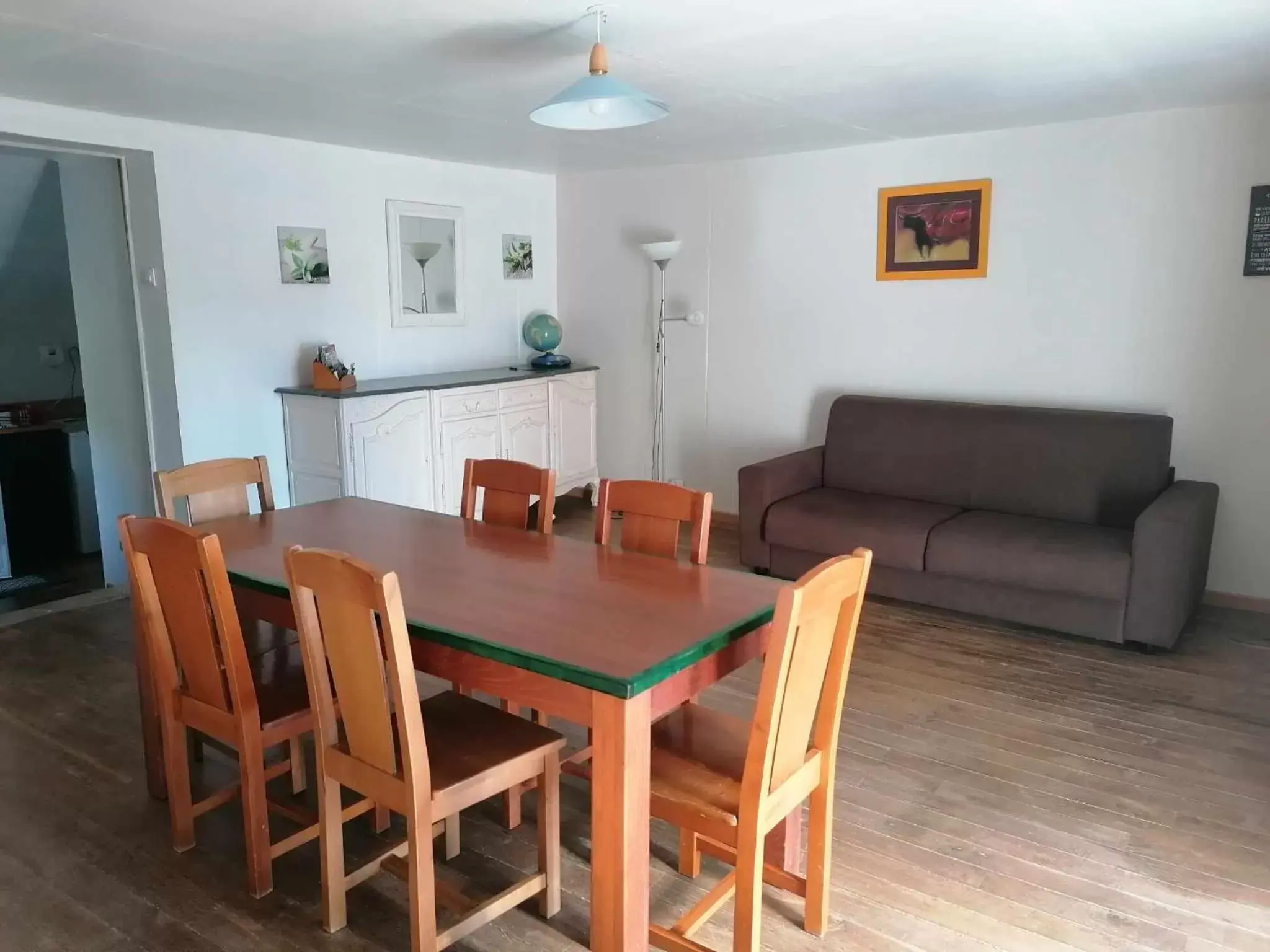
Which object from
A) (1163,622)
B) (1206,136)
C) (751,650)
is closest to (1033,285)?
(1206,136)

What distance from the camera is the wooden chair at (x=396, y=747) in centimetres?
179

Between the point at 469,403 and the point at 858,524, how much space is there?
7.34 ft

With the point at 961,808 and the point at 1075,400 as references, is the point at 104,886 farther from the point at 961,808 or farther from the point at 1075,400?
the point at 1075,400

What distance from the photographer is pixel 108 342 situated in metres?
4.73

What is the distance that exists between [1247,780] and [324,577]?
8.75 ft

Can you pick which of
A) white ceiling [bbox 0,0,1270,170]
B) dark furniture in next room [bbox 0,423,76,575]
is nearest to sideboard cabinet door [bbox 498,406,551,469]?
white ceiling [bbox 0,0,1270,170]

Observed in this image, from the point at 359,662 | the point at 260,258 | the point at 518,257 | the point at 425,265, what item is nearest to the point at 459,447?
the point at 425,265

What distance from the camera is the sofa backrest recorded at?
405cm

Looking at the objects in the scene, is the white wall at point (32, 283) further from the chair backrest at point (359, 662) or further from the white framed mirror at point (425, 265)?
the chair backrest at point (359, 662)

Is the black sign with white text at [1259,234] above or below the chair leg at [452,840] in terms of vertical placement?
above

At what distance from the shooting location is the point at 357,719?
6.29ft

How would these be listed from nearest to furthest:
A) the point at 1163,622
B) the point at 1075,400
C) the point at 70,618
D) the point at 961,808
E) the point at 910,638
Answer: the point at 961,808 < the point at 1163,622 < the point at 910,638 < the point at 70,618 < the point at 1075,400

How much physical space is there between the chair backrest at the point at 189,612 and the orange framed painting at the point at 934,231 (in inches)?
151

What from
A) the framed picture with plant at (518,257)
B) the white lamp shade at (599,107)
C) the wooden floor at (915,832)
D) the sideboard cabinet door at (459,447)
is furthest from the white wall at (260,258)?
the white lamp shade at (599,107)
